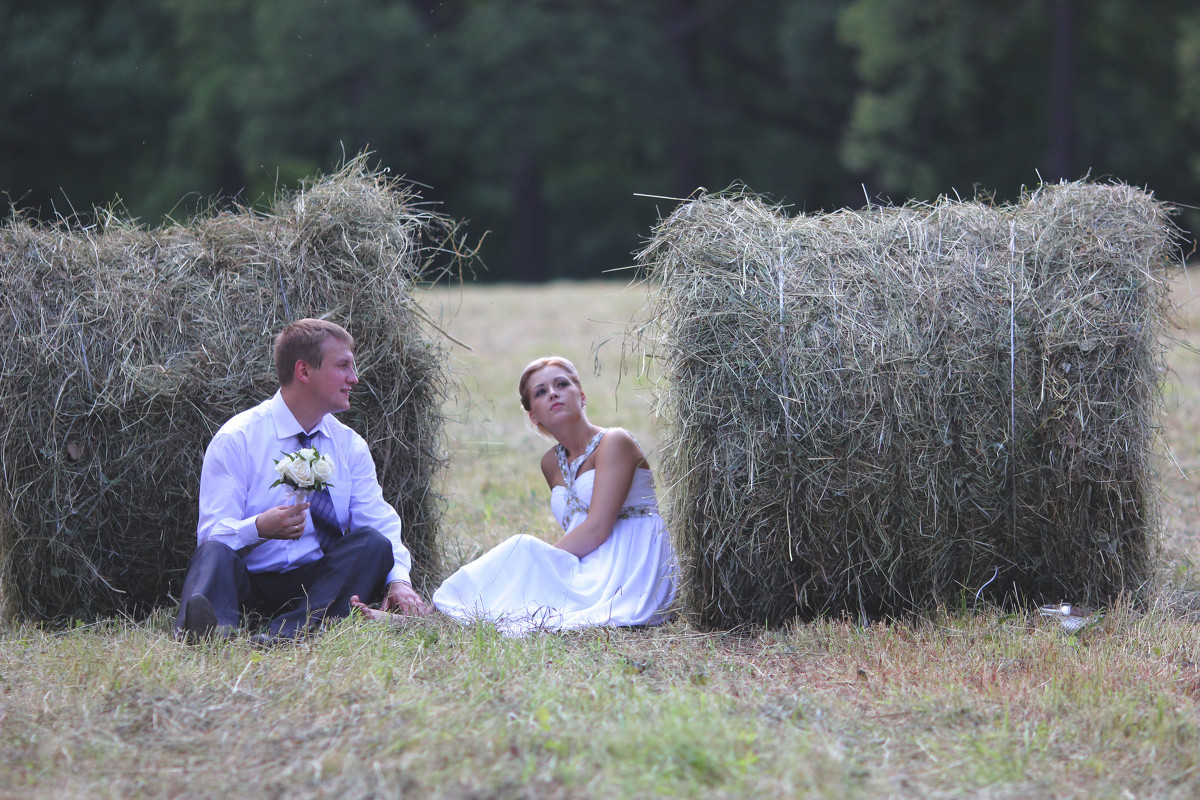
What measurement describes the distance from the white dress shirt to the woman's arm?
32.4 inches

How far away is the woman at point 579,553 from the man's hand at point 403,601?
0.60ft

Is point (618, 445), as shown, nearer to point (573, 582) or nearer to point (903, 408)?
point (573, 582)

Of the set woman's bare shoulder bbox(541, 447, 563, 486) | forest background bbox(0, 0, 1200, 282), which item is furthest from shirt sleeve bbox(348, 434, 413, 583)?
forest background bbox(0, 0, 1200, 282)

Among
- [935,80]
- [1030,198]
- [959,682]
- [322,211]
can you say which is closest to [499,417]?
[322,211]

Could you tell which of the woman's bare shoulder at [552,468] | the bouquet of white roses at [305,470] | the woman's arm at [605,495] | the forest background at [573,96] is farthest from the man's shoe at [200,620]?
the forest background at [573,96]

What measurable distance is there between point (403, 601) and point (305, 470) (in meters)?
0.77

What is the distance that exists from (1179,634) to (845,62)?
26216 mm

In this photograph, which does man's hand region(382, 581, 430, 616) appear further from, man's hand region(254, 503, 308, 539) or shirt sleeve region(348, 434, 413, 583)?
man's hand region(254, 503, 308, 539)

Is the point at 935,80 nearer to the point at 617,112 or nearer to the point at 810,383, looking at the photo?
the point at 617,112

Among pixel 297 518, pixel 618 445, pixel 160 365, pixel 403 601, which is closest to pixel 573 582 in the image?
pixel 618 445

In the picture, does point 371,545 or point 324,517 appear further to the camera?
point 324,517

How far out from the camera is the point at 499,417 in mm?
11602

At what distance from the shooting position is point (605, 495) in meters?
5.62

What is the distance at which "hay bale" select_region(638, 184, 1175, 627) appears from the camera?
4.83 m
